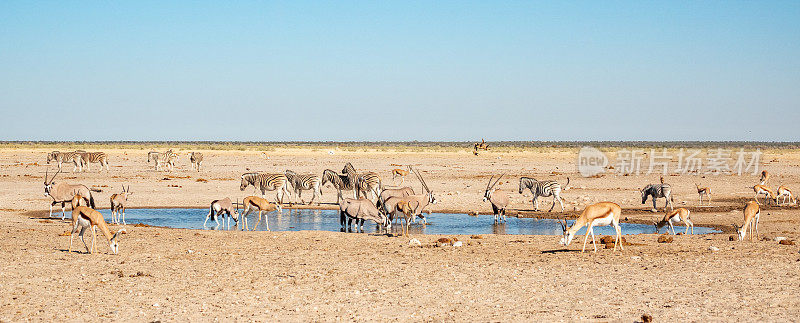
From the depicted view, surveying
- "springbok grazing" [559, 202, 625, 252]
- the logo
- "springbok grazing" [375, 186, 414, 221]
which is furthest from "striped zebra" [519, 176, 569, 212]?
the logo

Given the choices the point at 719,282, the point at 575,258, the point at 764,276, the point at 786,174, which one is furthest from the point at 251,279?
the point at 786,174

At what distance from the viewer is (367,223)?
65.4 feet

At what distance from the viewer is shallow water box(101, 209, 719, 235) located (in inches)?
715

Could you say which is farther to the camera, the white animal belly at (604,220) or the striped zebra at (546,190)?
the striped zebra at (546,190)

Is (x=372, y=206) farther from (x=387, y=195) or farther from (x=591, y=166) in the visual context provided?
(x=591, y=166)

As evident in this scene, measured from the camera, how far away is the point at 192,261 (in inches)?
→ 480

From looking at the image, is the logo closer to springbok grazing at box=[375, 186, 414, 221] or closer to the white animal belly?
springbok grazing at box=[375, 186, 414, 221]

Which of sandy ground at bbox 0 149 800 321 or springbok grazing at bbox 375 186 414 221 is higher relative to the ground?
springbok grazing at bbox 375 186 414 221

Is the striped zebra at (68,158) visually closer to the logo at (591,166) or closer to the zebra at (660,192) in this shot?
the logo at (591,166)

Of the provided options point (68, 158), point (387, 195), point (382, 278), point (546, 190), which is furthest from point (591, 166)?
point (382, 278)

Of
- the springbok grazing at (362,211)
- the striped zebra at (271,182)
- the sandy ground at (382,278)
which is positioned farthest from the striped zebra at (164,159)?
the springbok grazing at (362,211)

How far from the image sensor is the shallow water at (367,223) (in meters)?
18.2

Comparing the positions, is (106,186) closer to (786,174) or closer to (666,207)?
(666,207)

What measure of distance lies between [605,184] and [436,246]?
19567 mm
